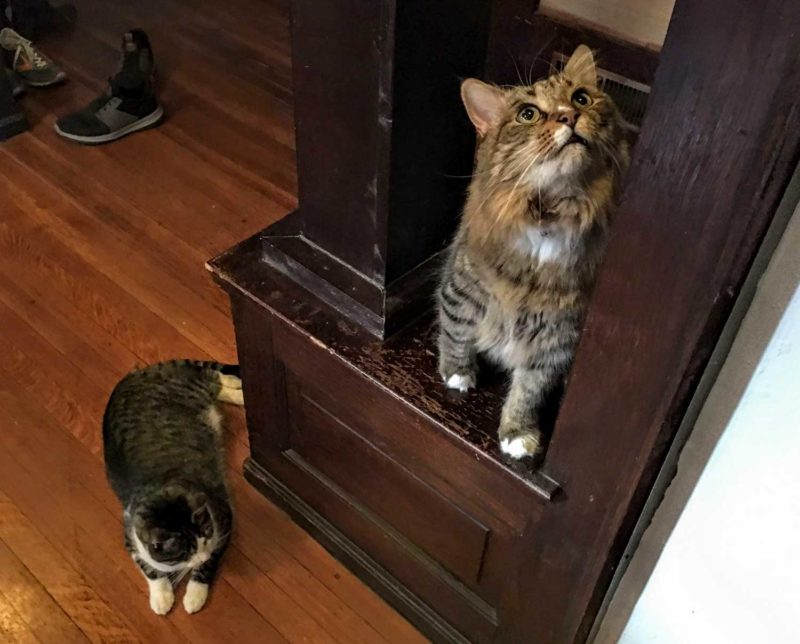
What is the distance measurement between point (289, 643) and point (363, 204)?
84 centimetres

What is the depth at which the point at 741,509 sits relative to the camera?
856 mm

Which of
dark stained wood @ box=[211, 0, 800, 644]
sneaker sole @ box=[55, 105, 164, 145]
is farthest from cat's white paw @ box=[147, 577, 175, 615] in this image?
sneaker sole @ box=[55, 105, 164, 145]

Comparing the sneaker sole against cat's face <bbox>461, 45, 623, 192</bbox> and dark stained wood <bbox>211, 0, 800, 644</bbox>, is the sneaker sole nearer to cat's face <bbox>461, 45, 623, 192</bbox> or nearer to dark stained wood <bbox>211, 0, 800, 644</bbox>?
dark stained wood <bbox>211, 0, 800, 644</bbox>

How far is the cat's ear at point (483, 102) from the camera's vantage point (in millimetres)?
920

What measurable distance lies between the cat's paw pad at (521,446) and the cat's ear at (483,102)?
0.39 m

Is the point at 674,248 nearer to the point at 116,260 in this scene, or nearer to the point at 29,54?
the point at 116,260

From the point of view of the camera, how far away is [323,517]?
1.51 meters

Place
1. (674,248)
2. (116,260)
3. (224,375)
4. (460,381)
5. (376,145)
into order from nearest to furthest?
(674,248) < (376,145) < (460,381) < (224,375) < (116,260)

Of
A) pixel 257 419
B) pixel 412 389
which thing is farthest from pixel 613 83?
pixel 257 419

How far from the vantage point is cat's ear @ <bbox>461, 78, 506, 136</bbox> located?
920 millimetres

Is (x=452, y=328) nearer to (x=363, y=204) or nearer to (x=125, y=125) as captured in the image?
(x=363, y=204)

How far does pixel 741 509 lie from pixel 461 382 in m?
0.40

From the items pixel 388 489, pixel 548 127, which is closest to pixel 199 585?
pixel 388 489

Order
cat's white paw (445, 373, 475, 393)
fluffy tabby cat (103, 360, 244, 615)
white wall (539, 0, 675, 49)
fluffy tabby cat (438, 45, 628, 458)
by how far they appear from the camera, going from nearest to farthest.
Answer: fluffy tabby cat (438, 45, 628, 458) → white wall (539, 0, 675, 49) → cat's white paw (445, 373, 475, 393) → fluffy tabby cat (103, 360, 244, 615)
